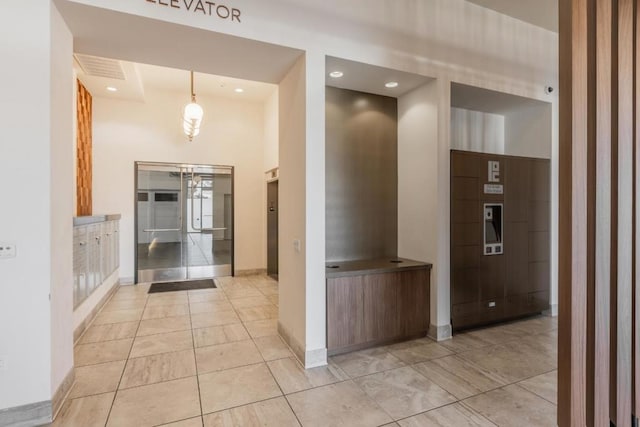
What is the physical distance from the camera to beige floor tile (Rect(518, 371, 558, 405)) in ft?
8.80

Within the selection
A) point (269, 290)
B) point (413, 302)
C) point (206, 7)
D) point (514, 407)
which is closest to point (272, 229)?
point (269, 290)

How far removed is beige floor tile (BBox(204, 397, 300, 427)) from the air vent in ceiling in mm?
4580

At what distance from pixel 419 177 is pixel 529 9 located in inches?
102

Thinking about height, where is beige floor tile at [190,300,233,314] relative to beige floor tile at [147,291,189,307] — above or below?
below

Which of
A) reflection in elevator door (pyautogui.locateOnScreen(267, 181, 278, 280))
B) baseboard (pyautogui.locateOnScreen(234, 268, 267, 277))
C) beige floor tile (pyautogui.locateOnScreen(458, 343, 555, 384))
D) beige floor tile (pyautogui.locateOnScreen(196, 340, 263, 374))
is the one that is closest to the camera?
beige floor tile (pyautogui.locateOnScreen(458, 343, 555, 384))

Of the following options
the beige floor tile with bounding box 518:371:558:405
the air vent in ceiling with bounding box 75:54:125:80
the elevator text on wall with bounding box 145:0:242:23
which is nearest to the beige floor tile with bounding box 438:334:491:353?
the beige floor tile with bounding box 518:371:558:405

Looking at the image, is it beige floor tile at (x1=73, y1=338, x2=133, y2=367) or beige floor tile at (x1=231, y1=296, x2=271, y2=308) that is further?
beige floor tile at (x1=231, y1=296, x2=271, y2=308)

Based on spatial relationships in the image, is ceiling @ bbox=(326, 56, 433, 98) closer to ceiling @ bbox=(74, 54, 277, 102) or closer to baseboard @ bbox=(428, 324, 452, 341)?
ceiling @ bbox=(74, 54, 277, 102)

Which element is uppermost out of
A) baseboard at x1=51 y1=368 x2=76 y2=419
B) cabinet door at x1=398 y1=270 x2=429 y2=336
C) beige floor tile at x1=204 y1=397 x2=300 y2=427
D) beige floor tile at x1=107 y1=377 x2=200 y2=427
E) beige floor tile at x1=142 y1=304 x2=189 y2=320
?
cabinet door at x1=398 y1=270 x2=429 y2=336

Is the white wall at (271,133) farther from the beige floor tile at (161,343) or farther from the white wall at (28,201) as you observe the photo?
the white wall at (28,201)

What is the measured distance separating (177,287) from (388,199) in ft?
14.6

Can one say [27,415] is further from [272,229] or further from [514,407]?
[272,229]

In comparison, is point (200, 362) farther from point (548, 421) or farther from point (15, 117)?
point (548, 421)

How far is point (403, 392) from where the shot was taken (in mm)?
2730
